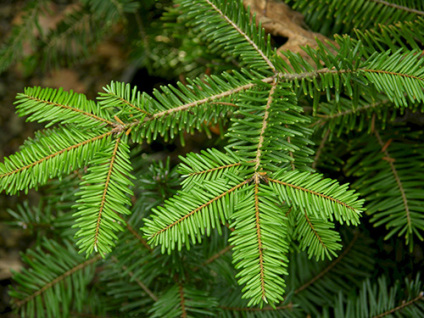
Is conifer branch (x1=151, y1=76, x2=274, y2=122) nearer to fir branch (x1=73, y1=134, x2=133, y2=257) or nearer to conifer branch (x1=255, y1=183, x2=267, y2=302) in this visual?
fir branch (x1=73, y1=134, x2=133, y2=257)

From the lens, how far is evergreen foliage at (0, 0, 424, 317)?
1.94ft

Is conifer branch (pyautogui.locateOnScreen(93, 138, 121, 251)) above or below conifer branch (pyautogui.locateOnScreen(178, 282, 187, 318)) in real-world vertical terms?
above

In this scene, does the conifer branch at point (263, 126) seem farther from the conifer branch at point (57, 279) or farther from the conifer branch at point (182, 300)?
the conifer branch at point (57, 279)

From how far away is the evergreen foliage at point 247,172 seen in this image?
0.59m

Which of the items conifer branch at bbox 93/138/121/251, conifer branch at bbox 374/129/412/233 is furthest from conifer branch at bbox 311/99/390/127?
conifer branch at bbox 93/138/121/251

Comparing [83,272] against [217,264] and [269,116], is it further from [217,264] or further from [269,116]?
[269,116]

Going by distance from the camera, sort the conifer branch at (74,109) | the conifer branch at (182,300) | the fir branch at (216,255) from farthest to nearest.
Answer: the fir branch at (216,255), the conifer branch at (182,300), the conifer branch at (74,109)

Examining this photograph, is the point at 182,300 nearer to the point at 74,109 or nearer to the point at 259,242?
the point at 259,242

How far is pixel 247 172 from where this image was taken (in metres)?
0.62

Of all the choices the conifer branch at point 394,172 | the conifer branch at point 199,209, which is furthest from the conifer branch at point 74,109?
the conifer branch at point 394,172

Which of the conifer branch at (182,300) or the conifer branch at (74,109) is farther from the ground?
the conifer branch at (74,109)

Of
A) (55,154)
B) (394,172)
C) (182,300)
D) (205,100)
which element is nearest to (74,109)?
(55,154)

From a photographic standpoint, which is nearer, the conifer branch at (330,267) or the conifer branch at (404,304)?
the conifer branch at (404,304)

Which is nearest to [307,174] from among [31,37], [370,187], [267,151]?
[267,151]
